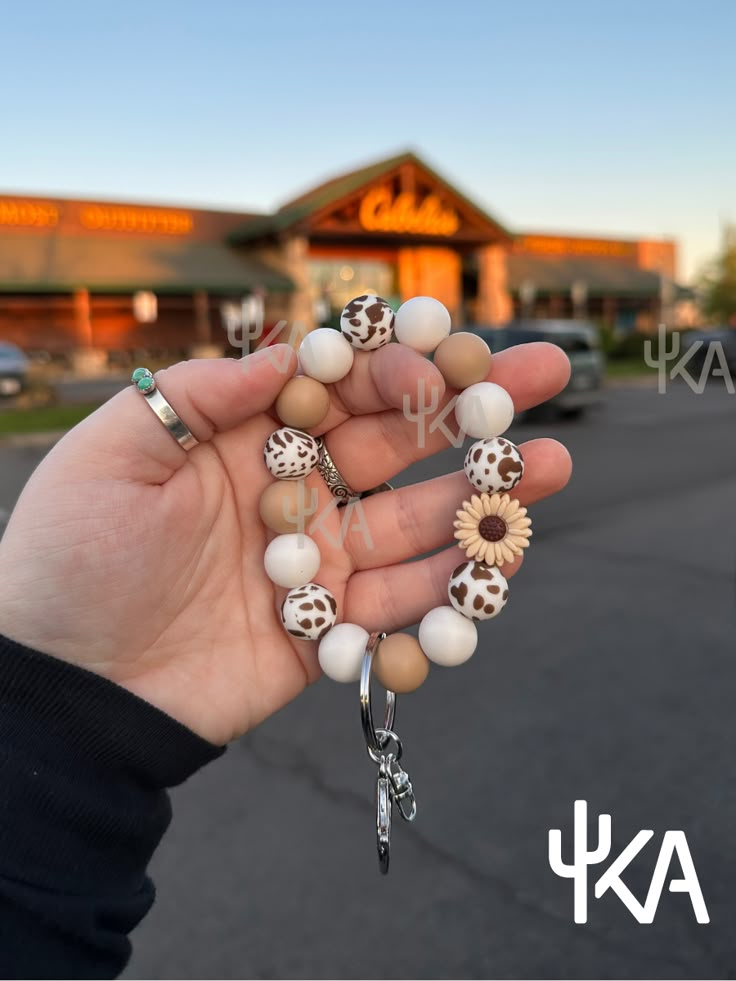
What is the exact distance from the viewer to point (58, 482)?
1.70m

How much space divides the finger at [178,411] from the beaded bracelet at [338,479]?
6 centimetres

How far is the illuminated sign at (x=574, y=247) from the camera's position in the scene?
36.6m

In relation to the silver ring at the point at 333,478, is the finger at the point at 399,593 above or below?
below

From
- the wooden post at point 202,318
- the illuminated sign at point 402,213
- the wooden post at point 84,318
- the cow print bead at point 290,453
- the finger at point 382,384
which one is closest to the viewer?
the finger at point 382,384

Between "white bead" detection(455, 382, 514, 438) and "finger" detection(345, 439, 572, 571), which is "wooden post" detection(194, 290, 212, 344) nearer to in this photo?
"finger" detection(345, 439, 572, 571)

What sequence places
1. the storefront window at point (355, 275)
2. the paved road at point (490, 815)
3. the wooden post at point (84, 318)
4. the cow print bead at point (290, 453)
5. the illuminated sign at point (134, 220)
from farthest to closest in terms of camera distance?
the storefront window at point (355, 275), the illuminated sign at point (134, 220), the wooden post at point (84, 318), the paved road at point (490, 815), the cow print bead at point (290, 453)

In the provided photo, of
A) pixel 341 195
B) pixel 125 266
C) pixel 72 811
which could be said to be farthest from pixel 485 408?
pixel 125 266

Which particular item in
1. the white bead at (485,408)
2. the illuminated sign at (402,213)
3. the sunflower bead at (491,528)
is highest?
the illuminated sign at (402,213)

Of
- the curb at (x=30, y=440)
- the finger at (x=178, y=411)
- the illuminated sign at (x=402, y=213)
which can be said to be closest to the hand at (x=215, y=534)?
the finger at (x=178, y=411)

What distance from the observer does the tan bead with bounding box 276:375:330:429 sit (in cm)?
163

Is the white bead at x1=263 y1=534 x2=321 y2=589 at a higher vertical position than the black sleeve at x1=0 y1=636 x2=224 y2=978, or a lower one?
higher

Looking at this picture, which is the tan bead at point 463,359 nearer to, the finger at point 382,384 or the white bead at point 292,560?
the finger at point 382,384

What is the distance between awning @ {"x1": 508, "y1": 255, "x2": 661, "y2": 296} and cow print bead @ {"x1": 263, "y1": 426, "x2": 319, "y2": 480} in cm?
3394

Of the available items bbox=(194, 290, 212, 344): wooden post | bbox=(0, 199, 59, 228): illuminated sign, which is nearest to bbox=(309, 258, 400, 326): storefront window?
bbox=(194, 290, 212, 344): wooden post
